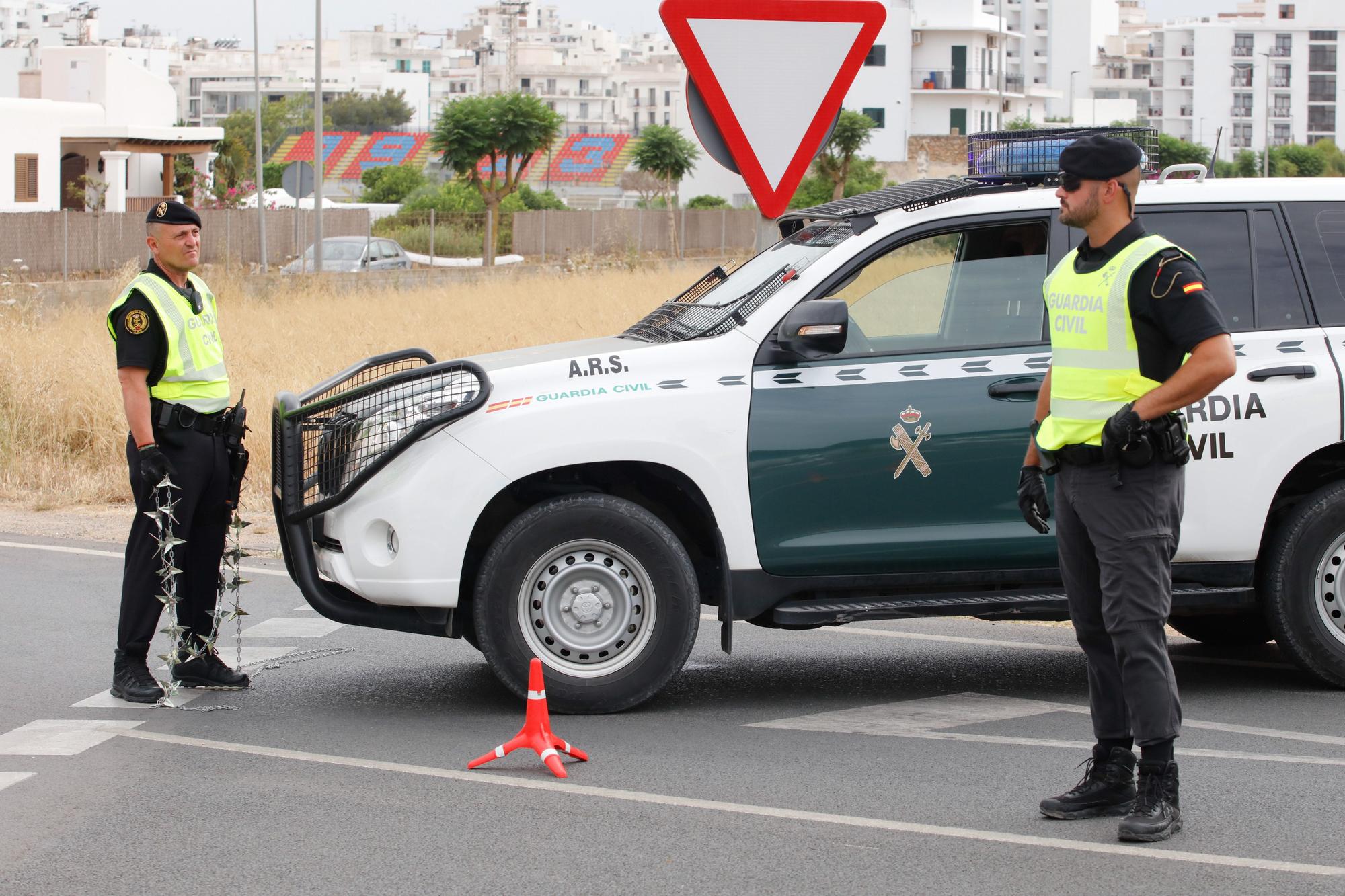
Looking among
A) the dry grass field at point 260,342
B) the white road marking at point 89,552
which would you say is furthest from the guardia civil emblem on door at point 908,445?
the dry grass field at point 260,342

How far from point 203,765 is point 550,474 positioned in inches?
65.0

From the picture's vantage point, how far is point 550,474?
6637 mm

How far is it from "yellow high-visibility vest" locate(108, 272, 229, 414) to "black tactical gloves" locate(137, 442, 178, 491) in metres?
0.27

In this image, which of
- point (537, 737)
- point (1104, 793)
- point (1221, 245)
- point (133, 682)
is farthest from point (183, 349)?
point (1221, 245)

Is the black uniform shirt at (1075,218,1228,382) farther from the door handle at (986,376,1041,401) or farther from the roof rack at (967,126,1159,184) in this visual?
the roof rack at (967,126,1159,184)

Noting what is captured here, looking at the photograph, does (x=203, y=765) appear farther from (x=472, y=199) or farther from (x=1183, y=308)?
(x=472, y=199)

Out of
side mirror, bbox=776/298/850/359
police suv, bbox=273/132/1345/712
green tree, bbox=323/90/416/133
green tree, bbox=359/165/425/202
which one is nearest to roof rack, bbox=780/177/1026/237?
police suv, bbox=273/132/1345/712

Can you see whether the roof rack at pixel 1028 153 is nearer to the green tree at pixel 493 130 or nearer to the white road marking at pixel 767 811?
the white road marking at pixel 767 811

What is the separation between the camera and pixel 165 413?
6914 mm

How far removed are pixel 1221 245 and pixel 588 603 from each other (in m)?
2.94

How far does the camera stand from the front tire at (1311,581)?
6848 mm

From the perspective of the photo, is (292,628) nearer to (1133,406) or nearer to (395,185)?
(1133,406)

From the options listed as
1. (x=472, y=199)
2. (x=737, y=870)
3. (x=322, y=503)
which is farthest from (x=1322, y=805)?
(x=472, y=199)

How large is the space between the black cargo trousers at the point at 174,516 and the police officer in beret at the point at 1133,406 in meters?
3.52
